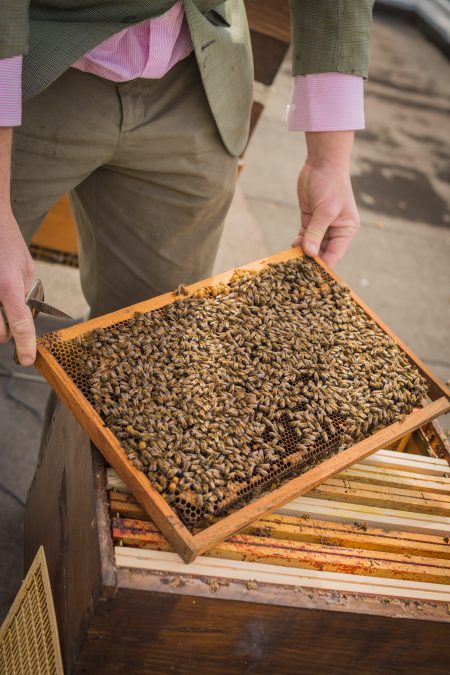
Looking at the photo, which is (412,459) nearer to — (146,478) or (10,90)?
(146,478)

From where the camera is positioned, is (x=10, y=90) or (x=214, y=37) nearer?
(x=10, y=90)

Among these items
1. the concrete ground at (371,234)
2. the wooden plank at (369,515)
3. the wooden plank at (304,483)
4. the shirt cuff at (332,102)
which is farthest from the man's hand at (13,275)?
the concrete ground at (371,234)

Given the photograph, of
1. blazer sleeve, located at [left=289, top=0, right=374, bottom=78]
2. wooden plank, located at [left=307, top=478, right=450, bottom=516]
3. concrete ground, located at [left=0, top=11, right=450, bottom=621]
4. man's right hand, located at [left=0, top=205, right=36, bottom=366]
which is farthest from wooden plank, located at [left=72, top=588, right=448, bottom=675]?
blazer sleeve, located at [left=289, top=0, right=374, bottom=78]

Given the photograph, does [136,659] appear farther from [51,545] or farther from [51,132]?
[51,132]

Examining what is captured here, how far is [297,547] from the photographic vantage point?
175 centimetres

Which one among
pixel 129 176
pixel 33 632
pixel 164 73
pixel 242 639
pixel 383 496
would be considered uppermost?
pixel 164 73

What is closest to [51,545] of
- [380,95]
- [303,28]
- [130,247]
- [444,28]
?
[130,247]

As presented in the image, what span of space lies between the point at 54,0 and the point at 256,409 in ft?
3.82

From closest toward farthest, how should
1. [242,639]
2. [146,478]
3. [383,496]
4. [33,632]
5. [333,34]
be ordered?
[146,478] → [242,639] → [33,632] → [383,496] → [333,34]

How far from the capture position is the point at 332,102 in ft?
7.52

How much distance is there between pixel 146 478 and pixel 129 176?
1.06 m

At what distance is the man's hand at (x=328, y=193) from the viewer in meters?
2.29

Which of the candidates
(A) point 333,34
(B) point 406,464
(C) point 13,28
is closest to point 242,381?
(B) point 406,464

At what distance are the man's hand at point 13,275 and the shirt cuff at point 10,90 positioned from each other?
1.4 inches
